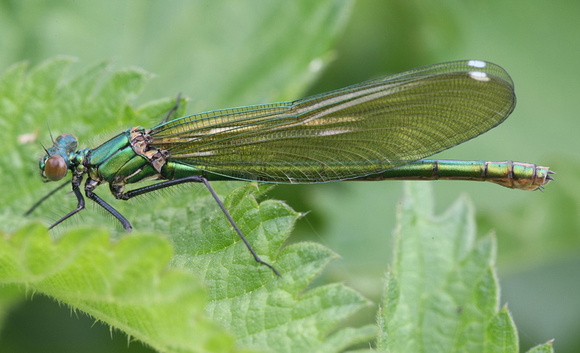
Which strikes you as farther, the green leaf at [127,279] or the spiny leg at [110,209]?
the spiny leg at [110,209]

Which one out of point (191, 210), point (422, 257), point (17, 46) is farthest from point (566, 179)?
point (17, 46)

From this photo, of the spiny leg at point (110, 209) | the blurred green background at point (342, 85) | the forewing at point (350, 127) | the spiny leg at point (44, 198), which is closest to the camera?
the spiny leg at point (110, 209)

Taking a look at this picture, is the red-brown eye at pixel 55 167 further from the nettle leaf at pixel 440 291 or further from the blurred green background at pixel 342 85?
the nettle leaf at pixel 440 291

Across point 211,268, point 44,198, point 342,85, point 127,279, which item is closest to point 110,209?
point 44,198

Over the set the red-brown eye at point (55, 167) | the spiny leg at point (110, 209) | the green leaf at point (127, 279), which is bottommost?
the green leaf at point (127, 279)

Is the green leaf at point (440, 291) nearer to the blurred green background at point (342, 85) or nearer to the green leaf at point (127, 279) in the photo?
the blurred green background at point (342, 85)

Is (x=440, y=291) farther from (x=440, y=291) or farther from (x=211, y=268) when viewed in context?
(x=211, y=268)

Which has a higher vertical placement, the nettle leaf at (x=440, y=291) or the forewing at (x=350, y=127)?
the forewing at (x=350, y=127)

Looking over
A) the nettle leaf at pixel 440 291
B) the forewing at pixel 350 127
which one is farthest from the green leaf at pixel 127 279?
the forewing at pixel 350 127

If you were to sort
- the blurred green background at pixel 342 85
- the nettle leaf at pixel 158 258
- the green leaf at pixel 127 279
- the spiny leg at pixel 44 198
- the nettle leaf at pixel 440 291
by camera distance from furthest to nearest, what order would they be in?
the blurred green background at pixel 342 85 < the spiny leg at pixel 44 198 < the nettle leaf at pixel 440 291 < the nettle leaf at pixel 158 258 < the green leaf at pixel 127 279

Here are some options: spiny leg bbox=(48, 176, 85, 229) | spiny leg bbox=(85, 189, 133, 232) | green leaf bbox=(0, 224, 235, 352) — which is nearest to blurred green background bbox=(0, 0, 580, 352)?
spiny leg bbox=(48, 176, 85, 229)
